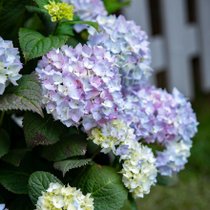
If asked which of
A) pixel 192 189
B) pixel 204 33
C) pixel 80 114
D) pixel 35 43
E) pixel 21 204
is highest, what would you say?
pixel 35 43

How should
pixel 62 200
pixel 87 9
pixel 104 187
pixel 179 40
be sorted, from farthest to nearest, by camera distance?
pixel 179 40 → pixel 87 9 → pixel 104 187 → pixel 62 200

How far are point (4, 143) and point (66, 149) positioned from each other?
0.13 m

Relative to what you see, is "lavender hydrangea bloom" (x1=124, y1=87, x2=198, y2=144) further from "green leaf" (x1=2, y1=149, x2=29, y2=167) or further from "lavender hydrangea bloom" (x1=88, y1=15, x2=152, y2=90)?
"green leaf" (x1=2, y1=149, x2=29, y2=167)

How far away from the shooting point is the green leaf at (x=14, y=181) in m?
1.23

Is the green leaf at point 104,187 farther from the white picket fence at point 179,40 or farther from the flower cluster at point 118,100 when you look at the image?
the white picket fence at point 179,40

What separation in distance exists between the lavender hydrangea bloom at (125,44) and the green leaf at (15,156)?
10.4 inches

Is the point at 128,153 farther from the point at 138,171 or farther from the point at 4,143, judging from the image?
the point at 4,143

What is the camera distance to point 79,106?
1149mm

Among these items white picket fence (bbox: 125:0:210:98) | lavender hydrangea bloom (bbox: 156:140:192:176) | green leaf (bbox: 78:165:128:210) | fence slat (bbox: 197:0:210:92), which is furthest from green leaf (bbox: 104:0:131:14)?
fence slat (bbox: 197:0:210:92)

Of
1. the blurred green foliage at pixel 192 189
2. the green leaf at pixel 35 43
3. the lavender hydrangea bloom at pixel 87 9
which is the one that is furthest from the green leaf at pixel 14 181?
the blurred green foliage at pixel 192 189

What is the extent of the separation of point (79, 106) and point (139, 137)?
0.22m

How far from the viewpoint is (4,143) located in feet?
4.09

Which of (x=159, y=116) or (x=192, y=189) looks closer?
(x=159, y=116)

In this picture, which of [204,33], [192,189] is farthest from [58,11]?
[204,33]
